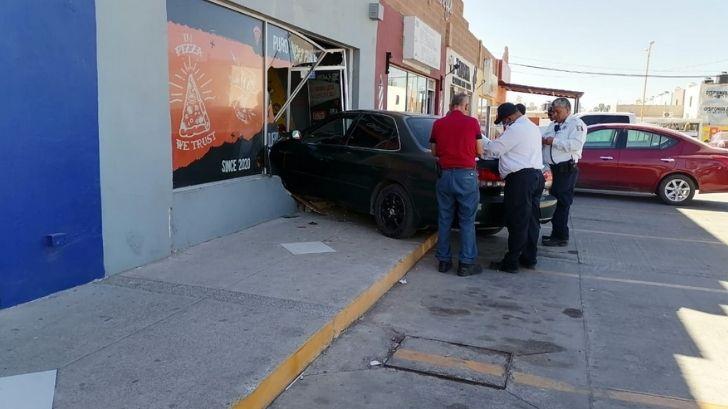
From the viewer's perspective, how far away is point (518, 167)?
6.13 metres

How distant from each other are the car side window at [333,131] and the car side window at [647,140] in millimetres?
7025

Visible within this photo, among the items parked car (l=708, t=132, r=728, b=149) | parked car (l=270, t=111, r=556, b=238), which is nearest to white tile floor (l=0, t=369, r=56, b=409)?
parked car (l=270, t=111, r=556, b=238)

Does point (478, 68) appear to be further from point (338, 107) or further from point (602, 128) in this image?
point (338, 107)

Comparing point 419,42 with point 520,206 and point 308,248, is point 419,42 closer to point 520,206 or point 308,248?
point 520,206

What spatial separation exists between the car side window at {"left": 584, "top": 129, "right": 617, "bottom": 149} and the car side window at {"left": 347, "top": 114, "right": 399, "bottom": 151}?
6791 mm

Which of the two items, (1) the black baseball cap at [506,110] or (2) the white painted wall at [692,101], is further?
(2) the white painted wall at [692,101]

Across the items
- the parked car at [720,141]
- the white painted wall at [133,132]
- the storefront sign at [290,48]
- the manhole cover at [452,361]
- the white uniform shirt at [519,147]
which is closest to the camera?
the manhole cover at [452,361]

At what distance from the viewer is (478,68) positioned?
25.3 metres

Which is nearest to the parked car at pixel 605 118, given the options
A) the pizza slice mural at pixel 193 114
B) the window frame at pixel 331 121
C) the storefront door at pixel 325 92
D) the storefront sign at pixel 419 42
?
the storefront sign at pixel 419 42

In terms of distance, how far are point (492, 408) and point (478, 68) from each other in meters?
23.3

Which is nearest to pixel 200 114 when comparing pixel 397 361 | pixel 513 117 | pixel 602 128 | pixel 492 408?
pixel 513 117

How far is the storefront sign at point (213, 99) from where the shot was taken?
627 cm

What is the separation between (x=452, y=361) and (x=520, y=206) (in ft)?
8.30

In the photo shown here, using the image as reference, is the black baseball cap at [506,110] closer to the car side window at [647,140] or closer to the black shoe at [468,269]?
the black shoe at [468,269]
